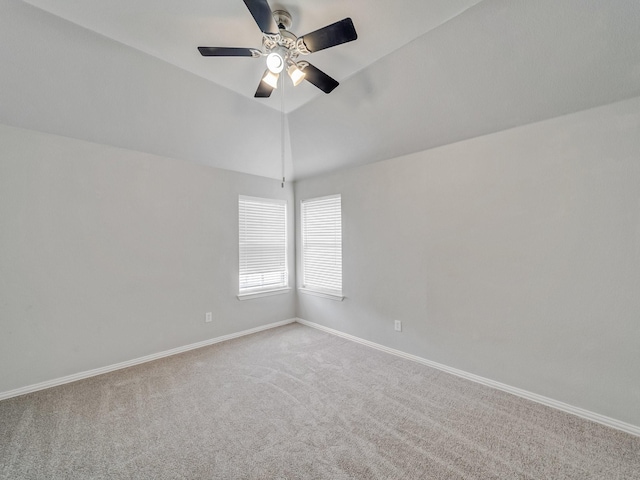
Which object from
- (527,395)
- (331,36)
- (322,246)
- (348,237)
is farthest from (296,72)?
(527,395)

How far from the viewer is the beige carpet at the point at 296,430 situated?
167cm

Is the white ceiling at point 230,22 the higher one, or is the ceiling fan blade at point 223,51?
the white ceiling at point 230,22

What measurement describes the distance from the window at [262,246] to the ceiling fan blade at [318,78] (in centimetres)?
222

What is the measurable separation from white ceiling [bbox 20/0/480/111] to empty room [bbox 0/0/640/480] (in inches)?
0.7

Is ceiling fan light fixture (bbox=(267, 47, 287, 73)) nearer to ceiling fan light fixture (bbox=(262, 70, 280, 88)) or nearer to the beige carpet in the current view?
ceiling fan light fixture (bbox=(262, 70, 280, 88))

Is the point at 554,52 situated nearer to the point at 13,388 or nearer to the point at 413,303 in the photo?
the point at 413,303

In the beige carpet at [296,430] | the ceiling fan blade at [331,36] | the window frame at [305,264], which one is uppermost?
the ceiling fan blade at [331,36]

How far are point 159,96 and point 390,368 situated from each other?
143 inches

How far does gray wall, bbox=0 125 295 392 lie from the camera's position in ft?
8.12

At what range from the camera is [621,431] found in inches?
78.4

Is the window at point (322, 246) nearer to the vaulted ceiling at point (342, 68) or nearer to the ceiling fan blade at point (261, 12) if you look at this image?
the vaulted ceiling at point (342, 68)

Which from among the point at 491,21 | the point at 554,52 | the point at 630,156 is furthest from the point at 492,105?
the point at 630,156

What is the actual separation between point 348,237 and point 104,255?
283 cm

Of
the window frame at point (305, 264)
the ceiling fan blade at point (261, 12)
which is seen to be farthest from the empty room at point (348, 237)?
the window frame at point (305, 264)
